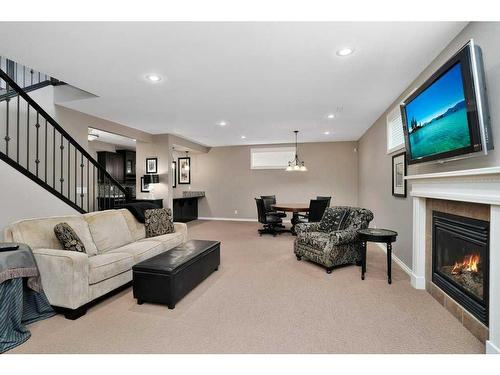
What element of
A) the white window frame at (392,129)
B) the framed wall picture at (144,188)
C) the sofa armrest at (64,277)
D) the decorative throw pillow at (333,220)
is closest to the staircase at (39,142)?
the sofa armrest at (64,277)

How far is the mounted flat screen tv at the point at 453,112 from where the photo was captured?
69.4 inches

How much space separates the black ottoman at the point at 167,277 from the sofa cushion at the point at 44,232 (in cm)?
98

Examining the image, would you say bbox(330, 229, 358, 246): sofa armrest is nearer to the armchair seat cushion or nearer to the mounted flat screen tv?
the armchair seat cushion

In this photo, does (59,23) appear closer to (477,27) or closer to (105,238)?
(105,238)

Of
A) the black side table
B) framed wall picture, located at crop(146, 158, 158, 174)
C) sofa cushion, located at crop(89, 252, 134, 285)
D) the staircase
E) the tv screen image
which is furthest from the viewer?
framed wall picture, located at crop(146, 158, 158, 174)

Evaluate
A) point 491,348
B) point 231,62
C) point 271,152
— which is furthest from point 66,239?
point 271,152

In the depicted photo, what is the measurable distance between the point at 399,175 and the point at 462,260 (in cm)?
177

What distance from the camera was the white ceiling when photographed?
215 centimetres

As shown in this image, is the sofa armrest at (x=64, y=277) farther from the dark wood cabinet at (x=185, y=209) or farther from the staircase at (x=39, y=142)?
the dark wood cabinet at (x=185, y=209)

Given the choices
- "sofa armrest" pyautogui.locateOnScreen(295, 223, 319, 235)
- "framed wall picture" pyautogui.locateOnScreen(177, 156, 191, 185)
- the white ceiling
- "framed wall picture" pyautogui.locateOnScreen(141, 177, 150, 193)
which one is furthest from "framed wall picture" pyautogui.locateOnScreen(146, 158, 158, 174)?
"sofa armrest" pyautogui.locateOnScreen(295, 223, 319, 235)

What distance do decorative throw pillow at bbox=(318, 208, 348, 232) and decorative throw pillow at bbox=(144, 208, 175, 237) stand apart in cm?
261

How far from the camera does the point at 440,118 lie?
2203mm

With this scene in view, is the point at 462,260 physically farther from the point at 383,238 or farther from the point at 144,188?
the point at 144,188

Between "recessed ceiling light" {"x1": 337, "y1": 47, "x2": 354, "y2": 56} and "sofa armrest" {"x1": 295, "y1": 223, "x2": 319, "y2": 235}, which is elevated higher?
"recessed ceiling light" {"x1": 337, "y1": 47, "x2": 354, "y2": 56}
